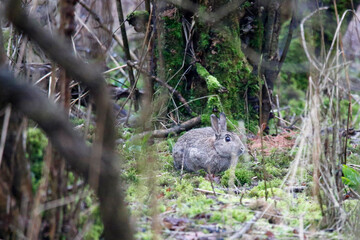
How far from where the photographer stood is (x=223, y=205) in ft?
14.5

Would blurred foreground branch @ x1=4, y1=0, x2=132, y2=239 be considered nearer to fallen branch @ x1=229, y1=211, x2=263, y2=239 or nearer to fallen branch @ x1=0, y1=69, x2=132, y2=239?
fallen branch @ x1=0, y1=69, x2=132, y2=239

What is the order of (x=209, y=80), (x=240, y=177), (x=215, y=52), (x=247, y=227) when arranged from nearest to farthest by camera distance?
(x=247, y=227) < (x=240, y=177) < (x=209, y=80) < (x=215, y=52)

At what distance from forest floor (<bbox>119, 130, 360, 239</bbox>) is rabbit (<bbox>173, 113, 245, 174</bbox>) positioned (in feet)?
0.56

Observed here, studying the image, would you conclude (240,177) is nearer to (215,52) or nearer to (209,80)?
(209,80)

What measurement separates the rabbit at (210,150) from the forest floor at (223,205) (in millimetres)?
171

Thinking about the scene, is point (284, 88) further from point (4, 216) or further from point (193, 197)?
point (4, 216)

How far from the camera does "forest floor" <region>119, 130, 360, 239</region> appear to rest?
3752mm

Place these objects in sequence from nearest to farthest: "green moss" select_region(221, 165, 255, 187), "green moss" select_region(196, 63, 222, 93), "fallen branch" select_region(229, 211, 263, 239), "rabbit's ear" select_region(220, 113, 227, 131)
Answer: "fallen branch" select_region(229, 211, 263, 239) < "green moss" select_region(221, 165, 255, 187) < "rabbit's ear" select_region(220, 113, 227, 131) < "green moss" select_region(196, 63, 222, 93)

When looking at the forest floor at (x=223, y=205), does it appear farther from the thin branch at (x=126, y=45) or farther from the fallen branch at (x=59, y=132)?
the thin branch at (x=126, y=45)

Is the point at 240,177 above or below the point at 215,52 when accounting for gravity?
below

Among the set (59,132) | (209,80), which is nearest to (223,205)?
(59,132)

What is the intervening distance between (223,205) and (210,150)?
2.09 meters

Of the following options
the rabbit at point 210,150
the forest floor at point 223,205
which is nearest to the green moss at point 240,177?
the forest floor at point 223,205

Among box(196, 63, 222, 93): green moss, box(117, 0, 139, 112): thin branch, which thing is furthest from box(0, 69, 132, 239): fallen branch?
box(117, 0, 139, 112): thin branch
